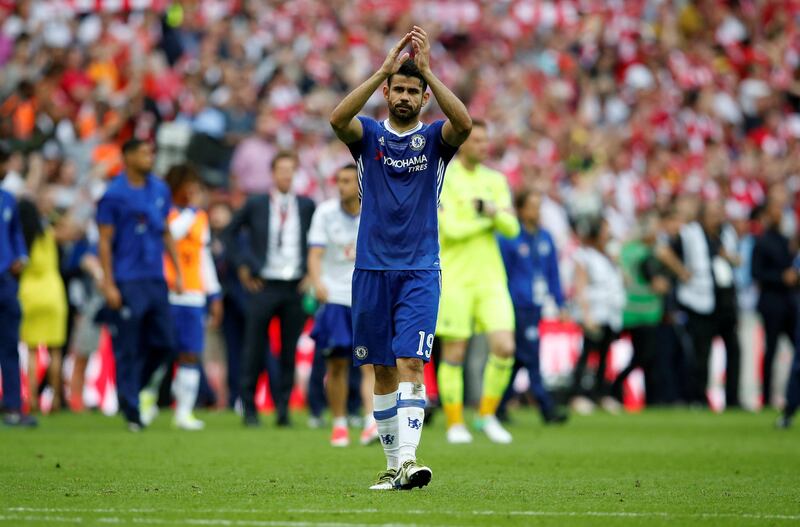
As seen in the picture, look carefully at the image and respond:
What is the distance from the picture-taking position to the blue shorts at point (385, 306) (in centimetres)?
864

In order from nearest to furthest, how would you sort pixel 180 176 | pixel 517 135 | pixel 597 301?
1. pixel 180 176
2. pixel 597 301
3. pixel 517 135

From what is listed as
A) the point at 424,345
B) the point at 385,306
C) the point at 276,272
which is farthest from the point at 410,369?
the point at 276,272

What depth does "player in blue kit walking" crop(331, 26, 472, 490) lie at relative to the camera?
8.55 meters

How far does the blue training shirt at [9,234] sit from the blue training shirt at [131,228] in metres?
0.93

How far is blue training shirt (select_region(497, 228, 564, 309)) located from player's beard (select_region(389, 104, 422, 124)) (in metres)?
7.60

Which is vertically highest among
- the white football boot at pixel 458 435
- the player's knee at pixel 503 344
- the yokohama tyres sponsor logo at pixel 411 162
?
the yokohama tyres sponsor logo at pixel 411 162

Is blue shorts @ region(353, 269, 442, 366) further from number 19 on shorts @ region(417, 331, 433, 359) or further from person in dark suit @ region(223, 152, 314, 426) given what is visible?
person in dark suit @ region(223, 152, 314, 426)

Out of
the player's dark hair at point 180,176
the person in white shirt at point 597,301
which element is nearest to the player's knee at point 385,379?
the player's dark hair at point 180,176

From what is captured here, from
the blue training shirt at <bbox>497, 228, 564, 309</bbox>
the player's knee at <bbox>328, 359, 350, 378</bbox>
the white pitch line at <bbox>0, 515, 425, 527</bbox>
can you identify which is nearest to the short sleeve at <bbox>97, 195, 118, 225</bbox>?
the player's knee at <bbox>328, 359, 350, 378</bbox>

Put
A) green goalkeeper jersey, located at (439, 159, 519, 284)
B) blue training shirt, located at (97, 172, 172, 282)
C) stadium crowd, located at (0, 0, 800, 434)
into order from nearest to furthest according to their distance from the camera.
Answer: green goalkeeper jersey, located at (439, 159, 519, 284) → blue training shirt, located at (97, 172, 172, 282) → stadium crowd, located at (0, 0, 800, 434)

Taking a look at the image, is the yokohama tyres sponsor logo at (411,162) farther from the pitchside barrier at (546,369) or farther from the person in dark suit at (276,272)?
the pitchside barrier at (546,369)

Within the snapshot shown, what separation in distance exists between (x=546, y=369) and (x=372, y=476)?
40.9 feet

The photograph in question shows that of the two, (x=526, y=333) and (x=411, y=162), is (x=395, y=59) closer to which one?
(x=411, y=162)

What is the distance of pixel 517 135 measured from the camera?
2728 cm
